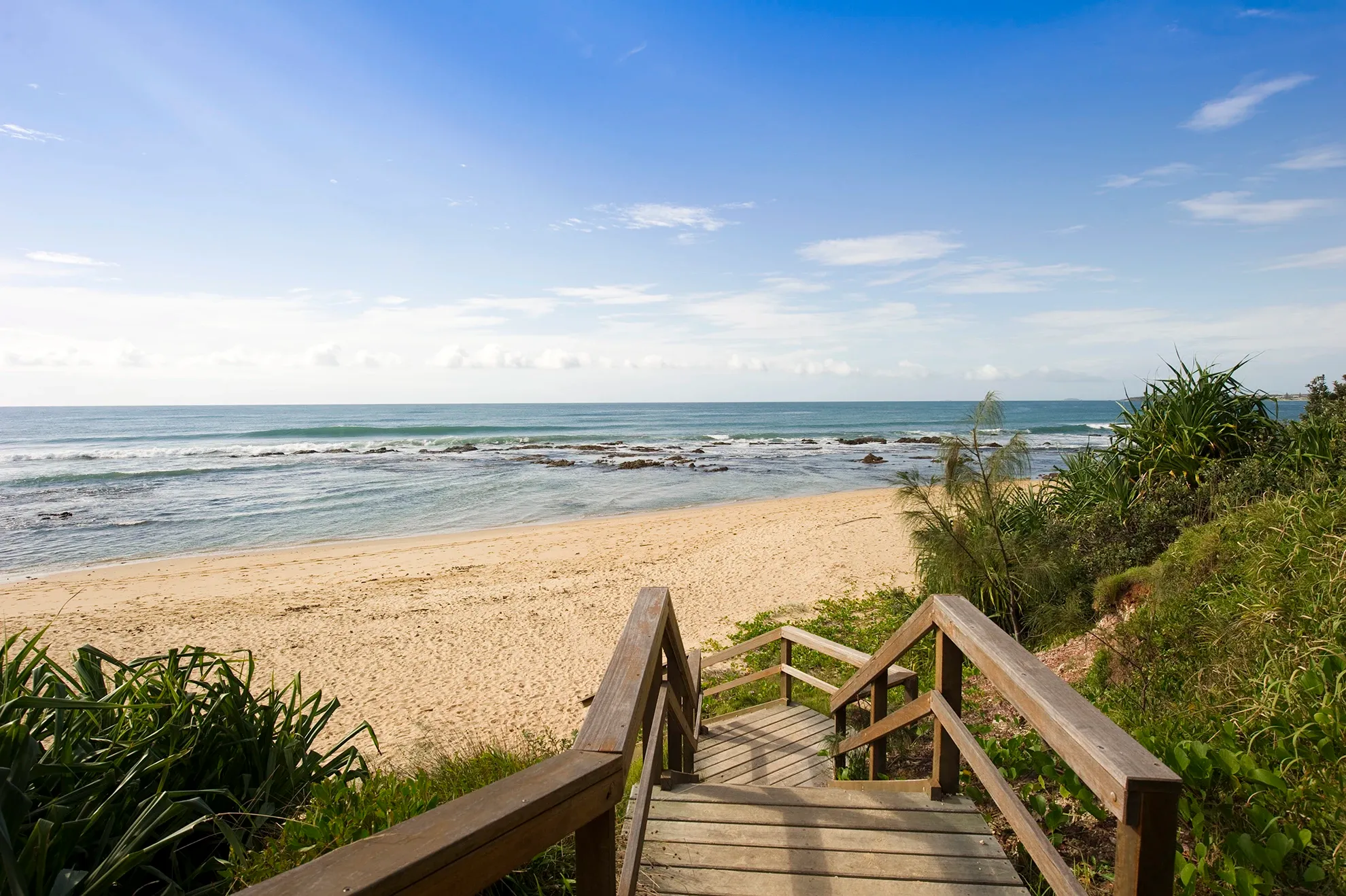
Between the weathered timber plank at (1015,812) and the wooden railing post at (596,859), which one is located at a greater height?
the wooden railing post at (596,859)

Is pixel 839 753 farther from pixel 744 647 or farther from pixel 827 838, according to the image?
pixel 744 647

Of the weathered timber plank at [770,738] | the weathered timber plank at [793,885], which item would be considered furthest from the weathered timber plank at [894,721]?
the weathered timber plank at [770,738]

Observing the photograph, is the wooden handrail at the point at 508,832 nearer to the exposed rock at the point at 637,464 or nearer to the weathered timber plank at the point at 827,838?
the weathered timber plank at the point at 827,838

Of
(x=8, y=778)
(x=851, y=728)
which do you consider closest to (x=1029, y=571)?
(x=851, y=728)

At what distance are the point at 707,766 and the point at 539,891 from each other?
3.31 metres

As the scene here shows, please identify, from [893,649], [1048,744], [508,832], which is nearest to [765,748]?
[893,649]

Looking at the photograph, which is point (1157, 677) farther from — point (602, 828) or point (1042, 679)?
point (602, 828)

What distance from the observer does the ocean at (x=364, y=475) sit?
20.8m

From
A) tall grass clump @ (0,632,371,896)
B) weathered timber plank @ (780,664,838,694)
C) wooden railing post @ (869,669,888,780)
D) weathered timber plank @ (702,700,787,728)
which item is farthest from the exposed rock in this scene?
tall grass clump @ (0,632,371,896)

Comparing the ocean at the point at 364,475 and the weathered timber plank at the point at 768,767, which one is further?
the ocean at the point at 364,475

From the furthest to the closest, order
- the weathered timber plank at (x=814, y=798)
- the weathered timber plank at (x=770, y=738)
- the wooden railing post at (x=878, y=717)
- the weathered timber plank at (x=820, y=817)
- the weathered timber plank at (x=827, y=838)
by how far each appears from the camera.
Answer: the weathered timber plank at (x=770, y=738) < the wooden railing post at (x=878, y=717) < the weathered timber plank at (x=814, y=798) < the weathered timber plank at (x=820, y=817) < the weathered timber plank at (x=827, y=838)

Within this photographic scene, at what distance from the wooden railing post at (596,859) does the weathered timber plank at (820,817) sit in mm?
1663

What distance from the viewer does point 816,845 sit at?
2871 mm

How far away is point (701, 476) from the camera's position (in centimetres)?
3334
